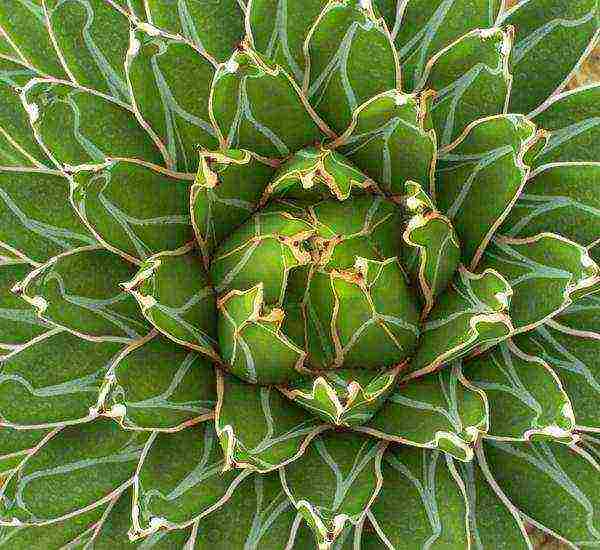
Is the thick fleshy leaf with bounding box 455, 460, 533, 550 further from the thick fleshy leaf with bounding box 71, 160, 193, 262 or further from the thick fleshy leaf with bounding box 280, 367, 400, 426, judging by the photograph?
the thick fleshy leaf with bounding box 71, 160, 193, 262

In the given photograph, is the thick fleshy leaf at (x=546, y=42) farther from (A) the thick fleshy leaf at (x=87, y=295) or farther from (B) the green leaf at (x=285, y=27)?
(A) the thick fleshy leaf at (x=87, y=295)

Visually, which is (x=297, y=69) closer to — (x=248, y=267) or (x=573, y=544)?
(x=248, y=267)

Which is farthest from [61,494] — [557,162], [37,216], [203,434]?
[557,162]

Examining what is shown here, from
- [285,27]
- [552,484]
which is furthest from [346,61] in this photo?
[552,484]

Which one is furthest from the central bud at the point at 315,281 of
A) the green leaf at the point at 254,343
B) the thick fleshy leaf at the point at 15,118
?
the thick fleshy leaf at the point at 15,118

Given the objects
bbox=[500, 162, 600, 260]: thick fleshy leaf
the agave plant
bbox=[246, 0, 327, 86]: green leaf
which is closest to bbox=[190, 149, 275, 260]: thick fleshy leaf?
the agave plant

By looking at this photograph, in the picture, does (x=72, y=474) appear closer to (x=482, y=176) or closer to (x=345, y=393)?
(x=345, y=393)
